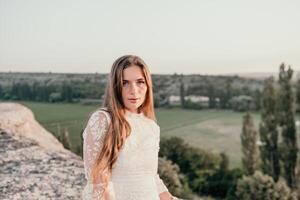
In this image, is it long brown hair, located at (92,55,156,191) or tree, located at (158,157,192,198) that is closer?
long brown hair, located at (92,55,156,191)

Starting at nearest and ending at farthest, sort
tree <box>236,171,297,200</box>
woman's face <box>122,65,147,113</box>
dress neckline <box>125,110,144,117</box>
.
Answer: woman's face <box>122,65,147,113</box> < dress neckline <box>125,110,144,117</box> < tree <box>236,171,297,200</box>

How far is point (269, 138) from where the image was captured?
28.0 meters

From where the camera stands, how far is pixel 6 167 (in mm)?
4996

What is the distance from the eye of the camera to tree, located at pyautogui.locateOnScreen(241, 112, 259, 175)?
28.4 meters

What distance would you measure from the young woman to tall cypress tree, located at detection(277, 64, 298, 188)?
25.5 m

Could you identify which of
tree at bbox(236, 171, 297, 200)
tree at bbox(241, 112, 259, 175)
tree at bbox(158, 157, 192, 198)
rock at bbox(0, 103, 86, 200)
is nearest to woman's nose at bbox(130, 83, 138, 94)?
rock at bbox(0, 103, 86, 200)

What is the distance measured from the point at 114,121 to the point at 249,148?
27.7 meters

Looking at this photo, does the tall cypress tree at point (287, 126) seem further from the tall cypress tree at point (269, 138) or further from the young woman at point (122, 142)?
the young woman at point (122, 142)

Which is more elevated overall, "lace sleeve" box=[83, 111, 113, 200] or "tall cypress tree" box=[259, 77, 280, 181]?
"lace sleeve" box=[83, 111, 113, 200]

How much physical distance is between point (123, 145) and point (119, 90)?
309 mm

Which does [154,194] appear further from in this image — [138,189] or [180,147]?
[180,147]

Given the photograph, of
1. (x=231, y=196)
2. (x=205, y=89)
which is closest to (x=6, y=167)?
(x=231, y=196)

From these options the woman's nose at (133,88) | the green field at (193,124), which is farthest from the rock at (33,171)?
the green field at (193,124)

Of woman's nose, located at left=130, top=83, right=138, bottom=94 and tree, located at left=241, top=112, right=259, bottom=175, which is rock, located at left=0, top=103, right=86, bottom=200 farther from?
tree, located at left=241, top=112, right=259, bottom=175
